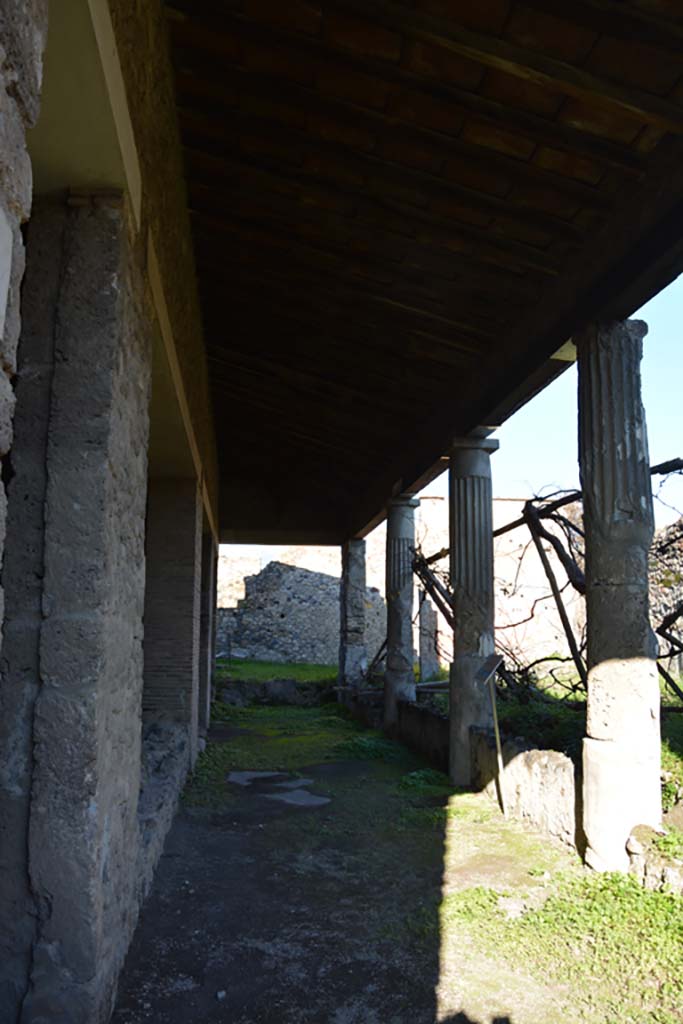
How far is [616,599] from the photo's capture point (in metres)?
4.62

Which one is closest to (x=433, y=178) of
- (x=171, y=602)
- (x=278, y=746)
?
(x=171, y=602)

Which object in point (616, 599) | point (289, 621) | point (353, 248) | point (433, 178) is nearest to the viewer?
point (433, 178)

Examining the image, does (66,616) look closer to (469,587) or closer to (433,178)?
(433,178)

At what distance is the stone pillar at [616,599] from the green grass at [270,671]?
10860 mm

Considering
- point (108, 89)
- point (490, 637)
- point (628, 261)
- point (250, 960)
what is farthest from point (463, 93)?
point (490, 637)

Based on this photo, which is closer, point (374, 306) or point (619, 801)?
point (619, 801)

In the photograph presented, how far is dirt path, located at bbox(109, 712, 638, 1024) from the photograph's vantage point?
303cm

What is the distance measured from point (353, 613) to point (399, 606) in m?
3.83

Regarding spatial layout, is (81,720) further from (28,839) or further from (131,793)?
(131,793)

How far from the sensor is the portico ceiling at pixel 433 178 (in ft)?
11.1

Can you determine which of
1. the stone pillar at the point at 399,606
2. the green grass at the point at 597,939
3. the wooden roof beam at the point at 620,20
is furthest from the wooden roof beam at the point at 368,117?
the stone pillar at the point at 399,606

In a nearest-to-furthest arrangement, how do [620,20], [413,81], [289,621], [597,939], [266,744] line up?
1. [620,20]
2. [597,939]
3. [413,81]
4. [266,744]
5. [289,621]

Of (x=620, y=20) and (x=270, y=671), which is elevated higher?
(x=620, y=20)

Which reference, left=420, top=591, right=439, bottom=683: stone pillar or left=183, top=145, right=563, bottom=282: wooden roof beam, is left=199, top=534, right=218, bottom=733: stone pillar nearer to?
left=183, top=145, right=563, bottom=282: wooden roof beam
